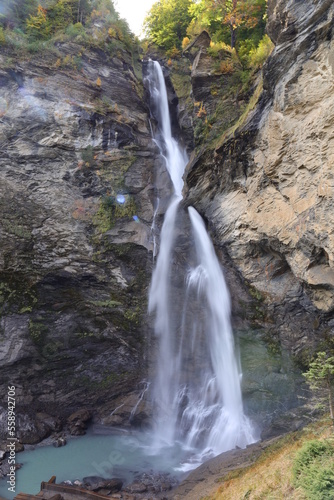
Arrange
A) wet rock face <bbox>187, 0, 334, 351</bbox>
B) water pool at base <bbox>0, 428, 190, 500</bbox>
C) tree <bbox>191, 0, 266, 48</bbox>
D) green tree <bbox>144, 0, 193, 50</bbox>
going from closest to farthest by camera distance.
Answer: wet rock face <bbox>187, 0, 334, 351</bbox>, water pool at base <bbox>0, 428, 190, 500</bbox>, tree <bbox>191, 0, 266, 48</bbox>, green tree <bbox>144, 0, 193, 50</bbox>

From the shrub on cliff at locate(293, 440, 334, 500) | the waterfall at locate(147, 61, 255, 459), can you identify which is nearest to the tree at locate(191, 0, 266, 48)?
the waterfall at locate(147, 61, 255, 459)

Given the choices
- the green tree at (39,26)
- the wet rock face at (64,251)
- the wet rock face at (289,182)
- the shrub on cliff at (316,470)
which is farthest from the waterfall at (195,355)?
the green tree at (39,26)

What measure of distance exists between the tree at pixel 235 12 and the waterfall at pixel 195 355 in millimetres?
10277

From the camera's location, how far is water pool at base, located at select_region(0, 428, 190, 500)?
12156mm

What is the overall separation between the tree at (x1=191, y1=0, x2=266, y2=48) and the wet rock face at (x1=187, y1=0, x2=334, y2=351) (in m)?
6.55

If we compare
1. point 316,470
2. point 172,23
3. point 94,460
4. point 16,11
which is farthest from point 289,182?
point 16,11

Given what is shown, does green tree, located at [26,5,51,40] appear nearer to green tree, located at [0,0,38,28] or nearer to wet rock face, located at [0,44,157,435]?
green tree, located at [0,0,38,28]

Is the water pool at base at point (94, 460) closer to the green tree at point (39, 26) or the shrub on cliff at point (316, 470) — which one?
the shrub on cliff at point (316, 470)

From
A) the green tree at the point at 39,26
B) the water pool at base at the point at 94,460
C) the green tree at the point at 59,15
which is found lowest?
the water pool at base at the point at 94,460

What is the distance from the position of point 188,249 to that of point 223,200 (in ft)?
9.54

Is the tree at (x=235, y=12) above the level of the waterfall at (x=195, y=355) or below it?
above

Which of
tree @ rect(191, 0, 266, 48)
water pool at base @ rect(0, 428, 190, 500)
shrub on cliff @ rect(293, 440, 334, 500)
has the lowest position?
water pool at base @ rect(0, 428, 190, 500)

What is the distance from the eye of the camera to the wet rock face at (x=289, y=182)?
10742 millimetres

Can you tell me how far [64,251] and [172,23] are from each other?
19.2 meters
